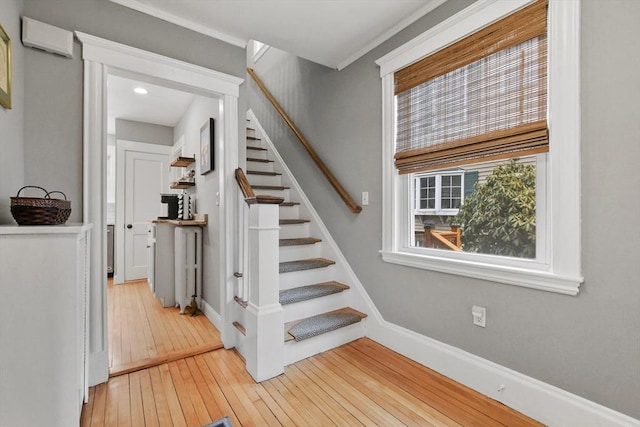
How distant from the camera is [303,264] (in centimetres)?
263

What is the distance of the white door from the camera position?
15.1ft

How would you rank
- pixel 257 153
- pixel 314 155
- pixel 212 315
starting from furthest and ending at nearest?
1. pixel 257 153
2. pixel 314 155
3. pixel 212 315

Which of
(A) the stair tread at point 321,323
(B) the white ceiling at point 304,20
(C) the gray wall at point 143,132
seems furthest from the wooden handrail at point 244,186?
(C) the gray wall at point 143,132

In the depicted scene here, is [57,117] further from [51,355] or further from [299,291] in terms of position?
[299,291]

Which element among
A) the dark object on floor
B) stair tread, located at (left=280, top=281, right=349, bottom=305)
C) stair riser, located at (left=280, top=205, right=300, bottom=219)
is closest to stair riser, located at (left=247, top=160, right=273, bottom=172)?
stair riser, located at (left=280, top=205, right=300, bottom=219)

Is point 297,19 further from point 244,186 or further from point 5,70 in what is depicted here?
point 5,70

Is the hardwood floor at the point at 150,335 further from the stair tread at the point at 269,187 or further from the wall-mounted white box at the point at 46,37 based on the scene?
the wall-mounted white box at the point at 46,37

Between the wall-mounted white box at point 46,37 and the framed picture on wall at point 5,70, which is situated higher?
the wall-mounted white box at point 46,37

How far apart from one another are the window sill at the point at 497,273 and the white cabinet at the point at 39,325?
6.21 ft

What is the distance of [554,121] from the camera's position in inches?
56.7

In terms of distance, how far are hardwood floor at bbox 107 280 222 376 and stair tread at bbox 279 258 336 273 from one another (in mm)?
772

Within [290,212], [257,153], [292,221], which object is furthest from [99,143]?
[257,153]

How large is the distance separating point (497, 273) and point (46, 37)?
2855mm

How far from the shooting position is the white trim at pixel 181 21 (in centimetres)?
197
